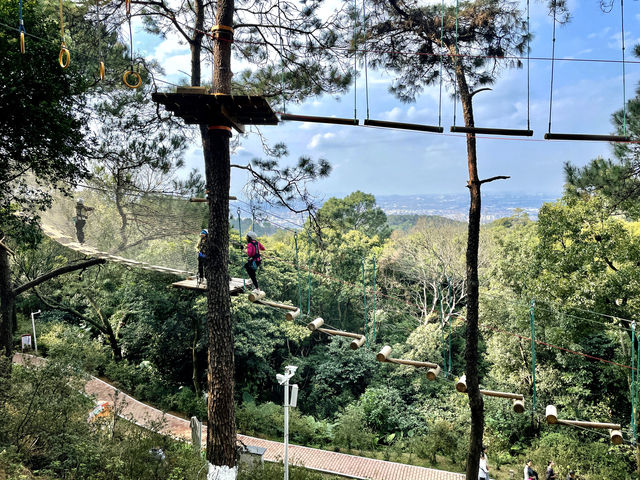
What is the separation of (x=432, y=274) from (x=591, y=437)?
290 inches

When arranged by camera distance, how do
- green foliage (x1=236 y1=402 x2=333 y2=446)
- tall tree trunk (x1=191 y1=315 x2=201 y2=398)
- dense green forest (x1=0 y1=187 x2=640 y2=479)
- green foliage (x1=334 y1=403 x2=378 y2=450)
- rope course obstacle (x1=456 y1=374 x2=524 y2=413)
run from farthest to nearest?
tall tree trunk (x1=191 y1=315 x2=201 y2=398)
green foliage (x1=236 y1=402 x2=333 y2=446)
green foliage (x1=334 y1=403 x2=378 y2=450)
dense green forest (x1=0 y1=187 x2=640 y2=479)
rope course obstacle (x1=456 y1=374 x2=524 y2=413)

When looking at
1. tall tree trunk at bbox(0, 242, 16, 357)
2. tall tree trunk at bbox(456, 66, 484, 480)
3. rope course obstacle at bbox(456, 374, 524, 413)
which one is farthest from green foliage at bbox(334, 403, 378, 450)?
tall tree trunk at bbox(0, 242, 16, 357)

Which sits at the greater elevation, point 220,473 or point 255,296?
point 255,296

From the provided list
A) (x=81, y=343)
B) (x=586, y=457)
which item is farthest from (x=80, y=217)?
(x=586, y=457)

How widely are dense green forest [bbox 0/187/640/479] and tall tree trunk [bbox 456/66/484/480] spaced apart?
5.63ft

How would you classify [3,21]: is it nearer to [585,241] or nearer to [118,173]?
[118,173]

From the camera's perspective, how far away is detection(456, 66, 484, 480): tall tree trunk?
683 centimetres

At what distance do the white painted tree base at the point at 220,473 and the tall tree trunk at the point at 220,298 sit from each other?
0.09ft

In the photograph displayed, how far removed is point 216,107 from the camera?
5.66 metres

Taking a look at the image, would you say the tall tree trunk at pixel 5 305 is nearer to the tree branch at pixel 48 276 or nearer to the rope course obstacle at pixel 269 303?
the tree branch at pixel 48 276

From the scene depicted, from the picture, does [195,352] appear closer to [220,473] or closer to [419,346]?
[419,346]

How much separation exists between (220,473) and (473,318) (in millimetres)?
4181

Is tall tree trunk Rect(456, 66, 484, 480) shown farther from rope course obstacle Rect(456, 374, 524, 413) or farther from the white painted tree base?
the white painted tree base

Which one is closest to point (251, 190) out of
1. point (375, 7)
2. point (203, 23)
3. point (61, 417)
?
point (203, 23)
